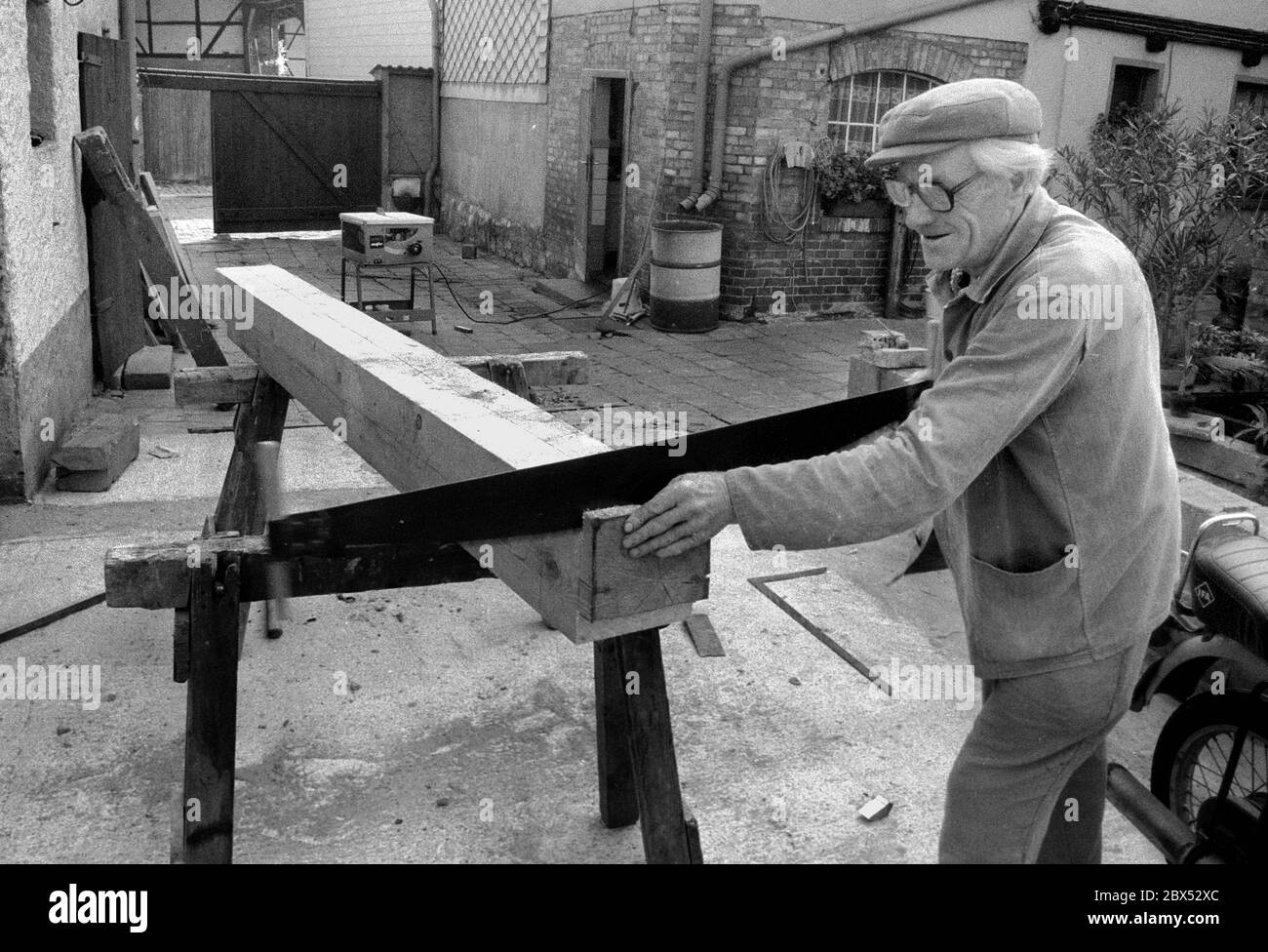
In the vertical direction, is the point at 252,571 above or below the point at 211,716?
above

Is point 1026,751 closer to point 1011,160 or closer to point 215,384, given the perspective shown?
point 1011,160

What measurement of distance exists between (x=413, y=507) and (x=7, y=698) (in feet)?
7.45

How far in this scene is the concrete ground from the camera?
3.26 meters

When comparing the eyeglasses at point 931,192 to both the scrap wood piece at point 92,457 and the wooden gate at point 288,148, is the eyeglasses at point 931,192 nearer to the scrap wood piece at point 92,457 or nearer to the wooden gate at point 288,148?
the scrap wood piece at point 92,457

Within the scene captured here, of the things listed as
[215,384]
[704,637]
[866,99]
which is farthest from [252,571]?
[866,99]

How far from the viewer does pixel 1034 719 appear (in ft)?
7.35

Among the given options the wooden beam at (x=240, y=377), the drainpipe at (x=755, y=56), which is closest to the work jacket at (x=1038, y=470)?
the wooden beam at (x=240, y=377)

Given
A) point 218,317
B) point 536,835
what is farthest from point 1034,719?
point 218,317

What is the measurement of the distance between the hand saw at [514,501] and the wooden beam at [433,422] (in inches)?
2.8

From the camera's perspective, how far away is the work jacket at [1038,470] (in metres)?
2.08

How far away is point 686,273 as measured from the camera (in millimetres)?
10562

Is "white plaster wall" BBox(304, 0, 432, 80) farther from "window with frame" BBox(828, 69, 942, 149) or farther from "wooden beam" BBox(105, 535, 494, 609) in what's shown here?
"wooden beam" BBox(105, 535, 494, 609)

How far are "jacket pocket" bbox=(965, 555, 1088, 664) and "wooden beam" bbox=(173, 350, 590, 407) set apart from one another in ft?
7.30

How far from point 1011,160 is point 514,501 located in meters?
1.09
